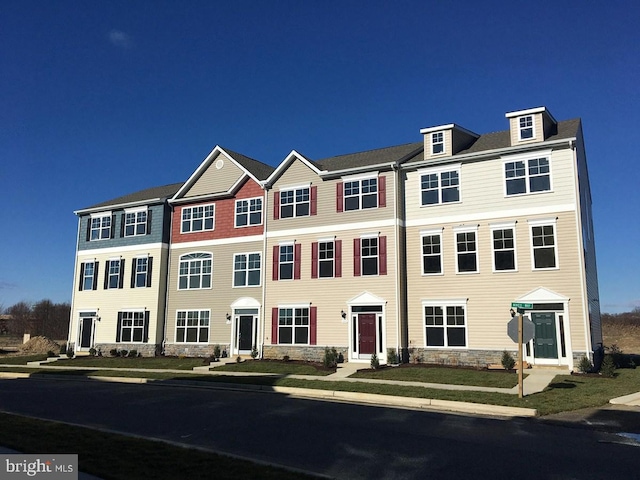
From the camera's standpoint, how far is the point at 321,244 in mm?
27859

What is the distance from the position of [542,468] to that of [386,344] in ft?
55.7

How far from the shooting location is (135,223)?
1369 inches

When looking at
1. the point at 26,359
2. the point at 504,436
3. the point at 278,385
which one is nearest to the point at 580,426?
the point at 504,436

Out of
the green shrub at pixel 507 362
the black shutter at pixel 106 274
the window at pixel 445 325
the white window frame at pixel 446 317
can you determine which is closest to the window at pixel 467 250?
the white window frame at pixel 446 317

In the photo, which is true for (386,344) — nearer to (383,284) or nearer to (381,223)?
(383,284)

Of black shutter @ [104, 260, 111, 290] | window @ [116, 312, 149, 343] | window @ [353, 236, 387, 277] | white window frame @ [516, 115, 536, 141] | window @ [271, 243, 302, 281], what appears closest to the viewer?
white window frame @ [516, 115, 536, 141]

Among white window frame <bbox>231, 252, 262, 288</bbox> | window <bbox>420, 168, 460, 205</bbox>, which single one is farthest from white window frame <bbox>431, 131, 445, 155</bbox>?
white window frame <bbox>231, 252, 262, 288</bbox>

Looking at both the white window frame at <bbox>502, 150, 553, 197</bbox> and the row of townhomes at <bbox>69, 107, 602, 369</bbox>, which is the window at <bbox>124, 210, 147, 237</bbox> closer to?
the row of townhomes at <bbox>69, 107, 602, 369</bbox>

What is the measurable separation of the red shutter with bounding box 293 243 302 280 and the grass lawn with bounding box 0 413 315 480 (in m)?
18.1

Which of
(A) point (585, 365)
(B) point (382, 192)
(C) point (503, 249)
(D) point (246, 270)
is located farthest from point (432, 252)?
(D) point (246, 270)

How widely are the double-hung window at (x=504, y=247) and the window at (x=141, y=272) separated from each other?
68.0 feet

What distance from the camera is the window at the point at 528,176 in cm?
2338

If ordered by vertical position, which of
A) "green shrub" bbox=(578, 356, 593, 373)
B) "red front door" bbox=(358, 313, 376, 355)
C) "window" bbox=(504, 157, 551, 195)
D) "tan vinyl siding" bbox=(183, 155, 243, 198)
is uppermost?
"tan vinyl siding" bbox=(183, 155, 243, 198)

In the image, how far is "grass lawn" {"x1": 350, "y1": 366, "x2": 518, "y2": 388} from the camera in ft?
61.2
